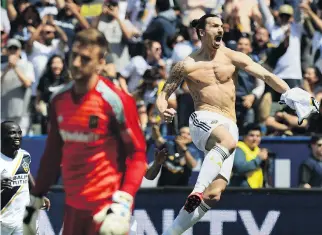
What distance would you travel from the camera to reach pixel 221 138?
1138 cm

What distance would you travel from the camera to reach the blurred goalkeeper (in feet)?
25.1

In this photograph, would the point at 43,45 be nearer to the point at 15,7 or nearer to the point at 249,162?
the point at 15,7

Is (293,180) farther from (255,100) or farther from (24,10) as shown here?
(24,10)

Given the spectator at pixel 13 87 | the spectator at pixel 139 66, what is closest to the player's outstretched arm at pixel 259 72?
the spectator at pixel 139 66

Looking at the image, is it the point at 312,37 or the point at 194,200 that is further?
the point at 312,37

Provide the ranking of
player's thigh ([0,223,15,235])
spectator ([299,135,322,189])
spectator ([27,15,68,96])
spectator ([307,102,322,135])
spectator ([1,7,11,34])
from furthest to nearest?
spectator ([1,7,11,34]), spectator ([27,15,68,96]), spectator ([307,102,322,135]), spectator ([299,135,322,189]), player's thigh ([0,223,15,235])

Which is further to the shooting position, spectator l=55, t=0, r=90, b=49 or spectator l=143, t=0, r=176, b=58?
spectator l=55, t=0, r=90, b=49

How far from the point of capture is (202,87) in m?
11.7

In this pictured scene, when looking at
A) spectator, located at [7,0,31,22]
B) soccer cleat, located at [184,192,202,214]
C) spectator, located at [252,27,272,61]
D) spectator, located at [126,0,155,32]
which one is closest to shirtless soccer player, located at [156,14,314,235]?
soccer cleat, located at [184,192,202,214]

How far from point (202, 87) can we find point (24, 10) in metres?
8.16

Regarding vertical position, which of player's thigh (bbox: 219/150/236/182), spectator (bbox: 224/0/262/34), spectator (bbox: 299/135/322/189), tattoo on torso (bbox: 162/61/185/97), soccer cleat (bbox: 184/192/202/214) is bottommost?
spectator (bbox: 299/135/322/189)

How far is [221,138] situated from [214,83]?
2.25ft

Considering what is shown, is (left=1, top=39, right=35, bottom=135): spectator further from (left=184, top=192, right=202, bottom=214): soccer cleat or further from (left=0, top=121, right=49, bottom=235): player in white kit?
(left=184, top=192, right=202, bottom=214): soccer cleat

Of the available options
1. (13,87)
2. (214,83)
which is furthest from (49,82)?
(214,83)
